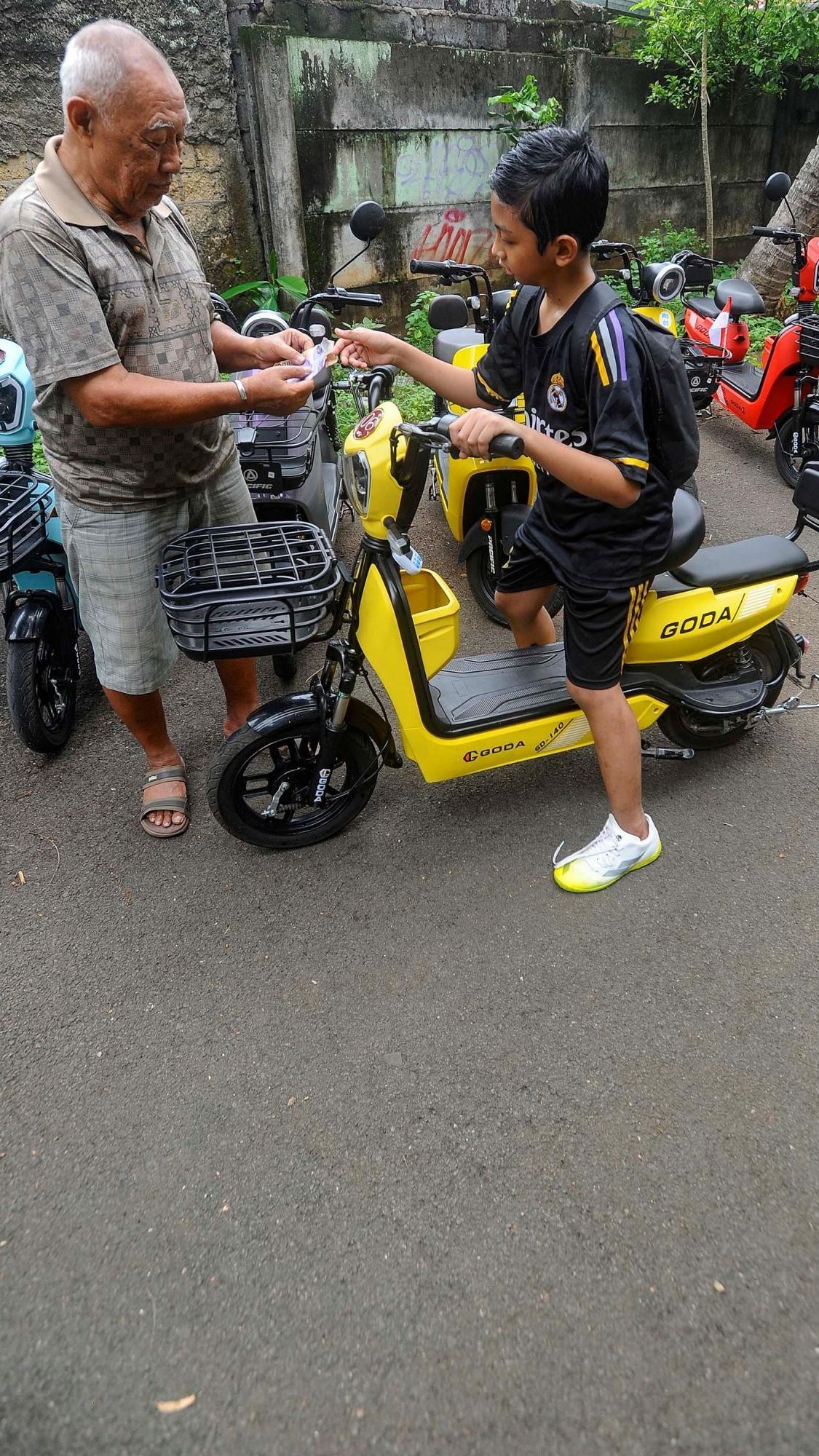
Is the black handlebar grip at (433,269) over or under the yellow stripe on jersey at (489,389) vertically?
over

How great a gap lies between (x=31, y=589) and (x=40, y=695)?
0.43 meters

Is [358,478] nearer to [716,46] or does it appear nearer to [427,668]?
[427,668]

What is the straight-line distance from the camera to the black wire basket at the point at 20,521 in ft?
8.91

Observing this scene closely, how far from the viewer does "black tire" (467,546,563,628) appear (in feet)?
12.5

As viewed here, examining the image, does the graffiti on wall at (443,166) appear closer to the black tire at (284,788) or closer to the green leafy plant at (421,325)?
the green leafy plant at (421,325)

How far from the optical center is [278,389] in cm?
222

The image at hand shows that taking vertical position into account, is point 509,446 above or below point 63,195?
below

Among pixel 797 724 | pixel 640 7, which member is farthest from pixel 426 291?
pixel 797 724

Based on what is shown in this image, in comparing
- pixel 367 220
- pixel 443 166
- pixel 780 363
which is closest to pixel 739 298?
pixel 780 363

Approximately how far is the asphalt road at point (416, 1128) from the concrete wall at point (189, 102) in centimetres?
437

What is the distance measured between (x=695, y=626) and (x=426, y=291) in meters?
5.27

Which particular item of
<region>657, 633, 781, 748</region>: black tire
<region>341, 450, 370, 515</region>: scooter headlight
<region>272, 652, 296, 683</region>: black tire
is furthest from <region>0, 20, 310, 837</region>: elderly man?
<region>657, 633, 781, 748</region>: black tire

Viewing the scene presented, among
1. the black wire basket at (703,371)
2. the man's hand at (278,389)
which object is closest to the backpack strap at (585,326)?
the man's hand at (278,389)

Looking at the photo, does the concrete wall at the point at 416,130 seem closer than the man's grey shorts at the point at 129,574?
No
